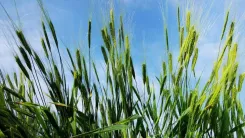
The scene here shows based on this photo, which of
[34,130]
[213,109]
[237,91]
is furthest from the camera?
[237,91]

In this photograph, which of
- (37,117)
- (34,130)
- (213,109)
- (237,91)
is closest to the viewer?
(37,117)

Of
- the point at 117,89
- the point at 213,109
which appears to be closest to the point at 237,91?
the point at 213,109

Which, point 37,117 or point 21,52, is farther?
point 21,52

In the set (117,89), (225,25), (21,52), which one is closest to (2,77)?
(21,52)

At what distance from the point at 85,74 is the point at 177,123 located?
0.44m

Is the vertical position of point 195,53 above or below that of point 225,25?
below

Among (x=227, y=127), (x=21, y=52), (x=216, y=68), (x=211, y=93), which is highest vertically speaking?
(x=21, y=52)

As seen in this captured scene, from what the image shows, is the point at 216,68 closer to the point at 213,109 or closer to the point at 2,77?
the point at 213,109

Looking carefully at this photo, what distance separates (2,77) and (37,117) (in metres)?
0.35

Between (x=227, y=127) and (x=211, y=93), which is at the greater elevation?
(x=211, y=93)

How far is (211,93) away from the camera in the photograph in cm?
171

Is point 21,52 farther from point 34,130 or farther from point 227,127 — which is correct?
point 227,127

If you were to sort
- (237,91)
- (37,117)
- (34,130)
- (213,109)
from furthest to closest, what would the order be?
(237,91) → (213,109) → (34,130) → (37,117)

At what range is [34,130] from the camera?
5.49ft
